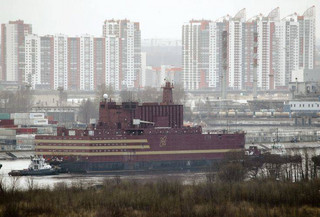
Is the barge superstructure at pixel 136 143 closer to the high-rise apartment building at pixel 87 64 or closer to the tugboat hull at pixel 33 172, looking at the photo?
the tugboat hull at pixel 33 172

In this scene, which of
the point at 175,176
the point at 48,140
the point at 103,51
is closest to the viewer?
the point at 175,176

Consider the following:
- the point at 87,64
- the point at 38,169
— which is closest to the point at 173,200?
the point at 38,169

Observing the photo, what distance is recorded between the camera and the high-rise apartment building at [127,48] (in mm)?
131625

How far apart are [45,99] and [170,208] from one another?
80.8 m

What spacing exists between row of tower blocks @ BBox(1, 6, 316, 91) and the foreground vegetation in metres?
87.2

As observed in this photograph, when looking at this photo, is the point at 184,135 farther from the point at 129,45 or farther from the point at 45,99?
the point at 129,45

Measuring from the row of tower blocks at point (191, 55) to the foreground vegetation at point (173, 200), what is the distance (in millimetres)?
87160

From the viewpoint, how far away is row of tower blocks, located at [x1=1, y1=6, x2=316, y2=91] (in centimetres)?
12719

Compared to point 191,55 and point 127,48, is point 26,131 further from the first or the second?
point 127,48

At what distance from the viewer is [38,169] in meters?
49.1

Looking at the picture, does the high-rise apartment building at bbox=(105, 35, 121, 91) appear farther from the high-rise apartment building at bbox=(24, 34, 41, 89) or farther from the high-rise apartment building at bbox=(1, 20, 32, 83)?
the high-rise apartment building at bbox=(1, 20, 32, 83)

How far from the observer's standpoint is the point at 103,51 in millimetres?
129500

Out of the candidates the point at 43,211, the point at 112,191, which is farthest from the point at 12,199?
the point at 112,191

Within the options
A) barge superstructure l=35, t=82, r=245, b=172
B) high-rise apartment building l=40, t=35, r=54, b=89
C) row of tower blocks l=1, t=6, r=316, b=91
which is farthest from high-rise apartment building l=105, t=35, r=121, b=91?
barge superstructure l=35, t=82, r=245, b=172
